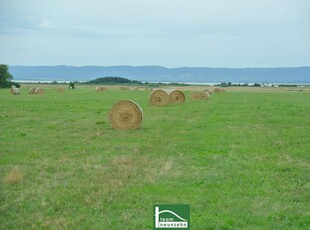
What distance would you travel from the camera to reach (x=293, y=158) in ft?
38.8

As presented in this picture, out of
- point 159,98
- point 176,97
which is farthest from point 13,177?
point 176,97

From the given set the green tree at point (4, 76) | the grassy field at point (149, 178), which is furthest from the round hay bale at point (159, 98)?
the green tree at point (4, 76)

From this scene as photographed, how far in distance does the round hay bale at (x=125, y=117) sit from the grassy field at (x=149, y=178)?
116cm

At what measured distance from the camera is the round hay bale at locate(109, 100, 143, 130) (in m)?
18.4

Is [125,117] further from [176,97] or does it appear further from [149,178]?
[176,97]

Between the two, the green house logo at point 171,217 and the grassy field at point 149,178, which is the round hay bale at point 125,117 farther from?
the green house logo at point 171,217

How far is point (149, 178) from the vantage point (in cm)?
939

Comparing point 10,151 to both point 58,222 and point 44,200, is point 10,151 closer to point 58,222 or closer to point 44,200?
point 44,200

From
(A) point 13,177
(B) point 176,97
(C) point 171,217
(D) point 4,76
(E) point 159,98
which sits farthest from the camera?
(D) point 4,76

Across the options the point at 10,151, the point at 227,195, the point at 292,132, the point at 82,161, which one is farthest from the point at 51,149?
the point at 292,132

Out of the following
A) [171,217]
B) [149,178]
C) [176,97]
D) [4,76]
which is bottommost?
[149,178]

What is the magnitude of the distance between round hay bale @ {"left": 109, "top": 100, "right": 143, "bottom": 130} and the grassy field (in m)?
1.16

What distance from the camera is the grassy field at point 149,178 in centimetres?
707

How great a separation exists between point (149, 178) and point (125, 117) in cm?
917
